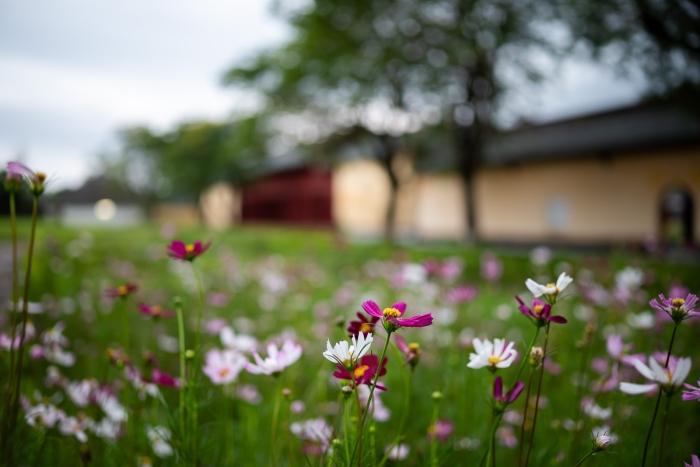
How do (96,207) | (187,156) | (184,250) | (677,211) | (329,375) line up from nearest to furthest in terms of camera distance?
(184,250) → (329,375) → (677,211) → (187,156) → (96,207)

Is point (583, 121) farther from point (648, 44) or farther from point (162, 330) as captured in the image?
point (162, 330)

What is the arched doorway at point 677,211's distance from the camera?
29.3ft

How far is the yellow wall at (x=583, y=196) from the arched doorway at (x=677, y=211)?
0.14 metres

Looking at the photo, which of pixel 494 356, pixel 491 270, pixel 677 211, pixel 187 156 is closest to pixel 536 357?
pixel 494 356

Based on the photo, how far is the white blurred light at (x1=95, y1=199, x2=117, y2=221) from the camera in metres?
33.2

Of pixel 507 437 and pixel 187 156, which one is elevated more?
pixel 187 156

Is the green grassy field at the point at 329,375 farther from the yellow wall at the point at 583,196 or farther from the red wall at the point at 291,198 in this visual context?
the red wall at the point at 291,198

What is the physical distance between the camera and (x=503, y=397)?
635 millimetres

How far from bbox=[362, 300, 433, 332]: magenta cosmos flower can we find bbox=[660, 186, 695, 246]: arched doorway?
33.3 feet

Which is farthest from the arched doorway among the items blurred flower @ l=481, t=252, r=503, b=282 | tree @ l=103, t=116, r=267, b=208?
tree @ l=103, t=116, r=267, b=208

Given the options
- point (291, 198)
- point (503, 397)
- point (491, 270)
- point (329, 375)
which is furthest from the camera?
point (291, 198)

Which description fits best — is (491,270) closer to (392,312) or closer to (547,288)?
(547,288)

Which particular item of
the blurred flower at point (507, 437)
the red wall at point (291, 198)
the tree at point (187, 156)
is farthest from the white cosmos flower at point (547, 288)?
the red wall at point (291, 198)

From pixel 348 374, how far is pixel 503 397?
215mm
